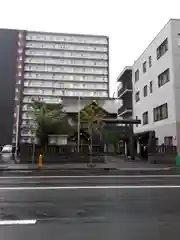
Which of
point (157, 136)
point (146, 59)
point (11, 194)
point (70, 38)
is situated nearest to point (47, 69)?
point (70, 38)

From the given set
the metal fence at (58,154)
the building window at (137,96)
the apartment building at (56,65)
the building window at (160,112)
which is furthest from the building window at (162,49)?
the apartment building at (56,65)

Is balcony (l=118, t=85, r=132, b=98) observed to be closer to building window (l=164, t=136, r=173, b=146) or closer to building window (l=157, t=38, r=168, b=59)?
building window (l=157, t=38, r=168, b=59)

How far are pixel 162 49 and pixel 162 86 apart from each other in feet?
14.2

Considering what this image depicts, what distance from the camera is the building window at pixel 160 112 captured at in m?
31.1

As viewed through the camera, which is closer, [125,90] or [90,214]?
[90,214]

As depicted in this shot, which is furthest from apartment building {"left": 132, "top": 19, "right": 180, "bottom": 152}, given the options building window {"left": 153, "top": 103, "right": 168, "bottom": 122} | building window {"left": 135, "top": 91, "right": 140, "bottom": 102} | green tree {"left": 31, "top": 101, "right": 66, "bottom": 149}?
green tree {"left": 31, "top": 101, "right": 66, "bottom": 149}

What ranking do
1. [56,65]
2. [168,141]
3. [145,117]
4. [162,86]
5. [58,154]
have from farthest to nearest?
[56,65] < [145,117] < [162,86] < [168,141] < [58,154]

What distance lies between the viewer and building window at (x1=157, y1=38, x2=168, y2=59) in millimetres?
31484

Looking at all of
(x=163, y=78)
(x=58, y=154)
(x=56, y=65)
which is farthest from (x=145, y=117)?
(x=56, y=65)

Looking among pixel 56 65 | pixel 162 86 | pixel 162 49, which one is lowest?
pixel 162 86

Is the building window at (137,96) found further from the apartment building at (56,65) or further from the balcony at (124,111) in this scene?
the apartment building at (56,65)

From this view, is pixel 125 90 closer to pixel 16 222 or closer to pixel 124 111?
pixel 124 111

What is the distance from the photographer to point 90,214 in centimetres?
655

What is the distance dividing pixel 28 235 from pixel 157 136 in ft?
96.1
